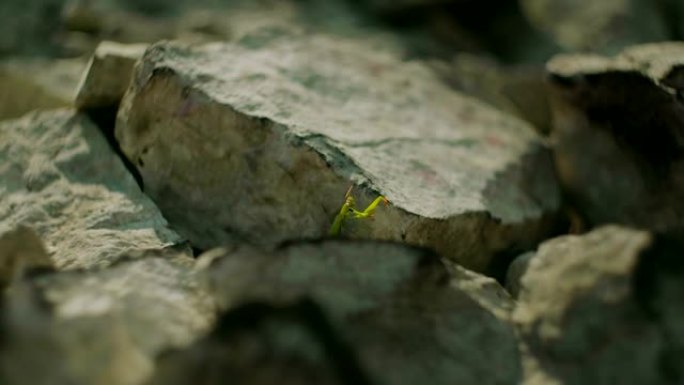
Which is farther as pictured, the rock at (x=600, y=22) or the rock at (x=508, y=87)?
the rock at (x=600, y=22)

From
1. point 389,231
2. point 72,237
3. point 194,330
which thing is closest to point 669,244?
point 389,231

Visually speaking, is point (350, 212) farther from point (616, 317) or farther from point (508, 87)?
point (508, 87)

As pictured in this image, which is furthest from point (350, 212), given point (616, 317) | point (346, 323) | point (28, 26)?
point (28, 26)

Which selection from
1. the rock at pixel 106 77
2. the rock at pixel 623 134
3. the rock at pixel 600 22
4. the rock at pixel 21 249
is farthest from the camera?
the rock at pixel 600 22

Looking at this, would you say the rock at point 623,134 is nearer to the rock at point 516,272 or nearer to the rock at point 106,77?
the rock at point 516,272

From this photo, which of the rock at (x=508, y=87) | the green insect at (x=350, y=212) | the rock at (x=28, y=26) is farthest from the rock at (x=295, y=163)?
the rock at (x=28, y=26)

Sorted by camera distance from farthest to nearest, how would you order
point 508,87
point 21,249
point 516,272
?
point 508,87 → point 516,272 → point 21,249
